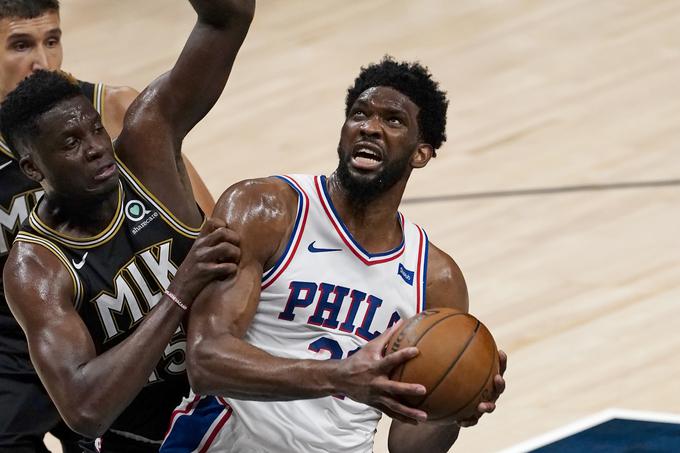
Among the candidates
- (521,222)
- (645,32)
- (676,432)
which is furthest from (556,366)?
(645,32)

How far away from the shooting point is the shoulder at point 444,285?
442cm

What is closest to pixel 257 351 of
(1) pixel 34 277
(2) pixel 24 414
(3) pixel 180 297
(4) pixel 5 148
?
(3) pixel 180 297

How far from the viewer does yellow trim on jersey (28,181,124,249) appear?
14.1ft

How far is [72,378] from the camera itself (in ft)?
13.3

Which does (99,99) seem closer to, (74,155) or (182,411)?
(74,155)

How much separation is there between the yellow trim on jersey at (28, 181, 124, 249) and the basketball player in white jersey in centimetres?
33

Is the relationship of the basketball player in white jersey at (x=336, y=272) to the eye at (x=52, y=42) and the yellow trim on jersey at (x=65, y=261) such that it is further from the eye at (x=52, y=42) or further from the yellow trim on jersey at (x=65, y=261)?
the eye at (x=52, y=42)

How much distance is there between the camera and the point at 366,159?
4.25m

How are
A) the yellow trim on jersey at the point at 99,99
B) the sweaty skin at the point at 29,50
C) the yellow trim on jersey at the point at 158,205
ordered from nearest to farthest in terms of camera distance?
the yellow trim on jersey at the point at 158,205 < the yellow trim on jersey at the point at 99,99 < the sweaty skin at the point at 29,50

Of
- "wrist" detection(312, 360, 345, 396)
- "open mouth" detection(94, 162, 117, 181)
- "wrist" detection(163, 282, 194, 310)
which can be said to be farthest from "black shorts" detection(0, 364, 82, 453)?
"wrist" detection(312, 360, 345, 396)

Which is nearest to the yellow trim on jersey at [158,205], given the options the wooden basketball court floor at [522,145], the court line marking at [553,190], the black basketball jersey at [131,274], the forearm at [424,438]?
the black basketball jersey at [131,274]

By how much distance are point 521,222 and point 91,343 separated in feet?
12.8

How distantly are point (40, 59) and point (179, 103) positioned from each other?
0.84 metres

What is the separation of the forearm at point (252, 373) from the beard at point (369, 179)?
0.58 metres
